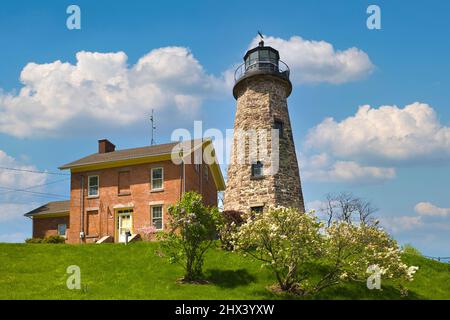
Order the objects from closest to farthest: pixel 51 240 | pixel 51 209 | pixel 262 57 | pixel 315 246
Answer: pixel 315 246 → pixel 51 240 → pixel 262 57 → pixel 51 209

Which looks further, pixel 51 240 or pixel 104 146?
pixel 104 146

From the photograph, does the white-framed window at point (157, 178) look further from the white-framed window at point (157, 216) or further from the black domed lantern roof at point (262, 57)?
the black domed lantern roof at point (262, 57)

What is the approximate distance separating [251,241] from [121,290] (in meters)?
6.06

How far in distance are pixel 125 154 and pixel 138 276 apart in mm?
15451

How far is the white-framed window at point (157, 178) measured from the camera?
106 ft

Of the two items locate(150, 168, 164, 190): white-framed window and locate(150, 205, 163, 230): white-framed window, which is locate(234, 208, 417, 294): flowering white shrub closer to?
locate(150, 205, 163, 230): white-framed window

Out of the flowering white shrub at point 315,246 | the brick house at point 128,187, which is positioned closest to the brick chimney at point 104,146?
the brick house at point 128,187

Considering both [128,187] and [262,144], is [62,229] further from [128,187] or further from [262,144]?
[262,144]

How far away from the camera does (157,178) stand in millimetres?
32562

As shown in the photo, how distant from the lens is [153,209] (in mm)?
32312

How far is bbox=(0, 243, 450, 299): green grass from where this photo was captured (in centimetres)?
1889

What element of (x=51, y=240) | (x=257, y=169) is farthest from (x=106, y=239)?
(x=257, y=169)
